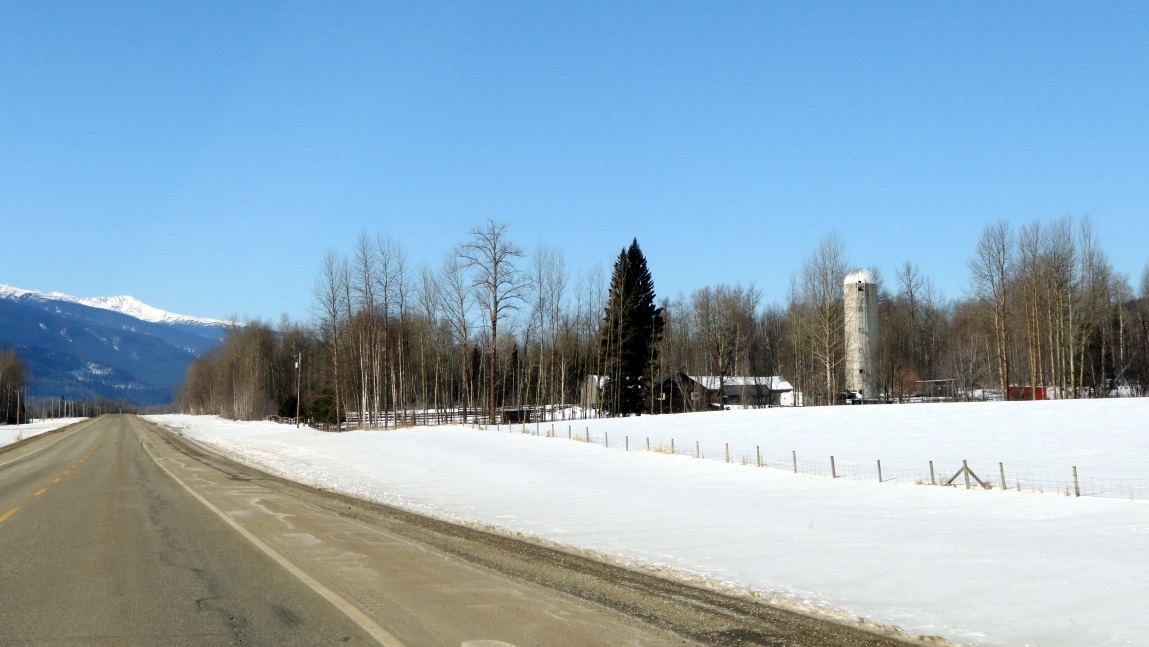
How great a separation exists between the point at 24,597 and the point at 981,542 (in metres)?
14.2

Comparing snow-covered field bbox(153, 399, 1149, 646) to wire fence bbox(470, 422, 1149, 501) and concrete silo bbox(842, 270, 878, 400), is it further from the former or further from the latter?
concrete silo bbox(842, 270, 878, 400)

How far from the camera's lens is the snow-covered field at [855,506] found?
9.45 metres

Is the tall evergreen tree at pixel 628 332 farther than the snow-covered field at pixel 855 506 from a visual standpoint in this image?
Yes

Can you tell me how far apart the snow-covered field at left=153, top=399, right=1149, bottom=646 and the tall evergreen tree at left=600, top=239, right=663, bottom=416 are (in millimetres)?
24577

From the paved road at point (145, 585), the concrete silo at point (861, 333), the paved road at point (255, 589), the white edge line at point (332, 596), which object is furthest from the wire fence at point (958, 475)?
the concrete silo at point (861, 333)

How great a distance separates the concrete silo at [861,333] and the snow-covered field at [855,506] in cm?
3666

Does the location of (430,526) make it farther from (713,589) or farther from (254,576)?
(713,589)

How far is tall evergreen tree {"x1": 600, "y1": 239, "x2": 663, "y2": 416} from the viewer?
71.8 m

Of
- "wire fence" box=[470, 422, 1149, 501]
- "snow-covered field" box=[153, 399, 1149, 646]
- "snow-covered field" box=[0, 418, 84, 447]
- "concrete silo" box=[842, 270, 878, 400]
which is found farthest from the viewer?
"concrete silo" box=[842, 270, 878, 400]

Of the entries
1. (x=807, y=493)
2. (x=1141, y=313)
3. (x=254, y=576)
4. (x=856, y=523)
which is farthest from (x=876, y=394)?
(x=254, y=576)

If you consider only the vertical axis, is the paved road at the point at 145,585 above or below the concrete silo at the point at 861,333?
below

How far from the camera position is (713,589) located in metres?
9.77

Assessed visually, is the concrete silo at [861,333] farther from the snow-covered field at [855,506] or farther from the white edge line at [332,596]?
the white edge line at [332,596]

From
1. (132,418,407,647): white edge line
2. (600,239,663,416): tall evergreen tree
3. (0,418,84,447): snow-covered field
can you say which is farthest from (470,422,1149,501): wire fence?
(0,418,84,447): snow-covered field
